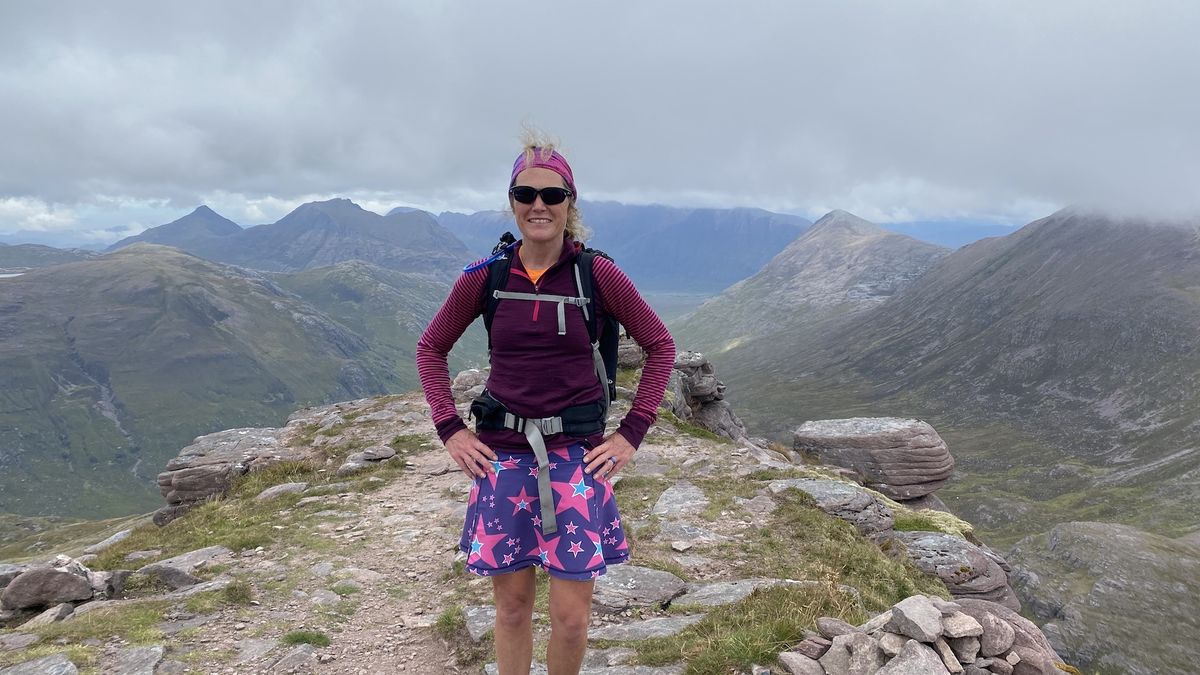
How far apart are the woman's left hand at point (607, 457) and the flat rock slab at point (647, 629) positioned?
4611mm

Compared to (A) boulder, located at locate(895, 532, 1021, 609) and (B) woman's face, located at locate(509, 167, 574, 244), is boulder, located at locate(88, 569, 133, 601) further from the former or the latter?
(A) boulder, located at locate(895, 532, 1021, 609)

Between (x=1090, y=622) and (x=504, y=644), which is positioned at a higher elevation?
(x=504, y=644)

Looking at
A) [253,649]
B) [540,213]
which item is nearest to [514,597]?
[540,213]

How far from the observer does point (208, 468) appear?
81.8ft

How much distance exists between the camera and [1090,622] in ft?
397

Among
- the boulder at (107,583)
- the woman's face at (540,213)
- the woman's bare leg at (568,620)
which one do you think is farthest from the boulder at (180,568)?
the woman's face at (540,213)

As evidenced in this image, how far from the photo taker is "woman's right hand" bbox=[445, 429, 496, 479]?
7016 mm

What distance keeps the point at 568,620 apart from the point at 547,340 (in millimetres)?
2997

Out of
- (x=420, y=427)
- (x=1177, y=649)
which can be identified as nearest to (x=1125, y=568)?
(x=1177, y=649)

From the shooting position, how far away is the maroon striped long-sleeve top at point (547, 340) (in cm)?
678

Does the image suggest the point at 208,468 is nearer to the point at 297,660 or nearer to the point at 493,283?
the point at 297,660

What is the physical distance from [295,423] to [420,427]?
372 inches

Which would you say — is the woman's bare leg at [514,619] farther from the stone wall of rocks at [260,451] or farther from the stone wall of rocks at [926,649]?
the stone wall of rocks at [260,451]

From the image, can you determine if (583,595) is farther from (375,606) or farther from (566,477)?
(375,606)
